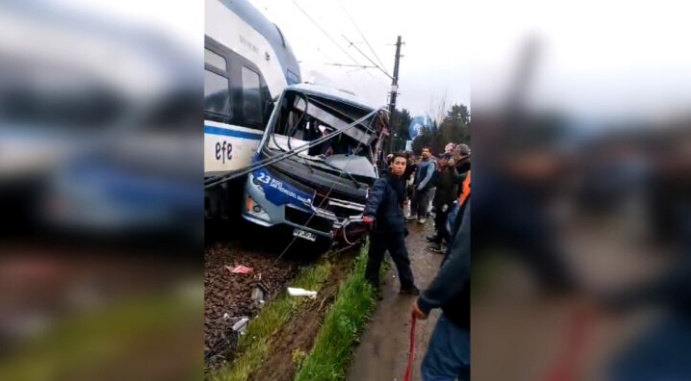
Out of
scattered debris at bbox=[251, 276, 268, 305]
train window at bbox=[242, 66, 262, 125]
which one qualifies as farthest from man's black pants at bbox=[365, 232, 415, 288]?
train window at bbox=[242, 66, 262, 125]

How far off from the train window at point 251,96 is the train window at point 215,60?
0.62 metres

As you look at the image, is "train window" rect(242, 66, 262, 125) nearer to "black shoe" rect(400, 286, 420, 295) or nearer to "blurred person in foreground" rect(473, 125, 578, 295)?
"black shoe" rect(400, 286, 420, 295)

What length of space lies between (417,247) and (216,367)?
395cm

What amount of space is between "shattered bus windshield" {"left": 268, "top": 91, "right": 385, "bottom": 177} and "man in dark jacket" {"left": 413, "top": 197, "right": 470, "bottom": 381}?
15.5 ft

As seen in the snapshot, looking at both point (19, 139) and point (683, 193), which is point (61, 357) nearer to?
point (19, 139)

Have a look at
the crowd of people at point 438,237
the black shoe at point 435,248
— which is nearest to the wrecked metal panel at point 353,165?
the crowd of people at point 438,237

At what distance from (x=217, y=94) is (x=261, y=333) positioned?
3707 millimetres

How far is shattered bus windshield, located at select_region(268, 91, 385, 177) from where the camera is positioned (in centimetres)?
657

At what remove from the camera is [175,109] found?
29.8 inches

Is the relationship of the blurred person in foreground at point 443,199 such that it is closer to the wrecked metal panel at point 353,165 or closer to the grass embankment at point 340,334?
the wrecked metal panel at point 353,165

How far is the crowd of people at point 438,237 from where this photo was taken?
1.32m

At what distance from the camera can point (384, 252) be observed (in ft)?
13.3

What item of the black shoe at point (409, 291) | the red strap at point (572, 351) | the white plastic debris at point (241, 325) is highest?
the red strap at point (572, 351)

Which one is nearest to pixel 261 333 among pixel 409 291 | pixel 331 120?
pixel 409 291
